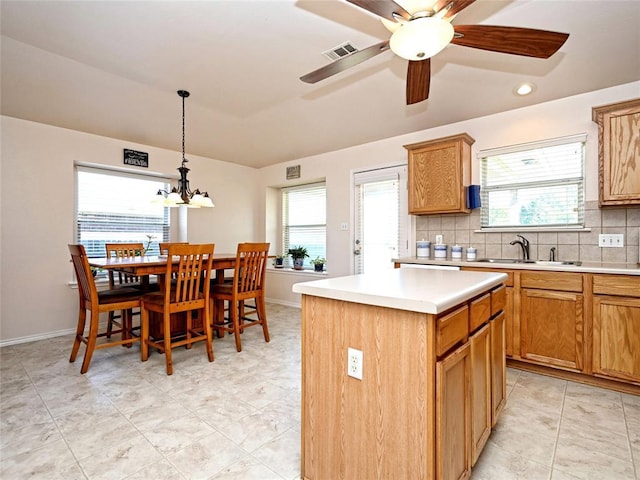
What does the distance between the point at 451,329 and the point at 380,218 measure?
3206 millimetres

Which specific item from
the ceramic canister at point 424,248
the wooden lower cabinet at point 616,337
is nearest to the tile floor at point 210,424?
the wooden lower cabinet at point 616,337

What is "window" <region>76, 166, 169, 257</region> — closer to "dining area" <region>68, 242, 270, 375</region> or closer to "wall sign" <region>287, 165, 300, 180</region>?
"dining area" <region>68, 242, 270, 375</region>

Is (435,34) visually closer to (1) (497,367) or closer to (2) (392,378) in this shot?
(2) (392,378)

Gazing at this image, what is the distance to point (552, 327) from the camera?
255 cm

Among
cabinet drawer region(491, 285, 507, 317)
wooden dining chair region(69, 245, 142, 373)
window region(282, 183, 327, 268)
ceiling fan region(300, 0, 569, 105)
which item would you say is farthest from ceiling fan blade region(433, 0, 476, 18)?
window region(282, 183, 327, 268)

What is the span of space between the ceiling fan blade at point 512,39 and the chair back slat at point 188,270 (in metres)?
2.38

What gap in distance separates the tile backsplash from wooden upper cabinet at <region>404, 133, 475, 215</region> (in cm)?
30

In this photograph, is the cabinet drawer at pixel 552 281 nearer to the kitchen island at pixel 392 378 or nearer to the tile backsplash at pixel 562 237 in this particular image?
the tile backsplash at pixel 562 237

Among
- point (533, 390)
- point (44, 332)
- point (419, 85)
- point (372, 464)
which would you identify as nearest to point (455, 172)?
point (419, 85)

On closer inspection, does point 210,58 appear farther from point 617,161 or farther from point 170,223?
point 617,161

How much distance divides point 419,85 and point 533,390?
2.33m

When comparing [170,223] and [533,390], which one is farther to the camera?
[170,223]

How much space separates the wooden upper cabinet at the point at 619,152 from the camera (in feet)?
8.02

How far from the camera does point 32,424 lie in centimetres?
191
